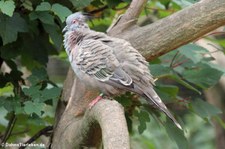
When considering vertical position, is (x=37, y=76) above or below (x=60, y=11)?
below

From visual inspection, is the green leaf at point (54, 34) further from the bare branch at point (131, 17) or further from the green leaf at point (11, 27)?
the bare branch at point (131, 17)

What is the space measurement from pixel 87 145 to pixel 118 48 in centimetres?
48

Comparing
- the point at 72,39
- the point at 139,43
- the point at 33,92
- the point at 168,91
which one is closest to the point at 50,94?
the point at 33,92

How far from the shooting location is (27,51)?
11.0ft

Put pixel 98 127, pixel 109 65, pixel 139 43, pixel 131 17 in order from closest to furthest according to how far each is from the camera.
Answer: pixel 98 127
pixel 109 65
pixel 139 43
pixel 131 17

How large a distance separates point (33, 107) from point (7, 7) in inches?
20.1

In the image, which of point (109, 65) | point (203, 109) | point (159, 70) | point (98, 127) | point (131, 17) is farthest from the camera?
point (203, 109)

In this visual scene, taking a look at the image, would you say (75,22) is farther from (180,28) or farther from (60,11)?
(180,28)

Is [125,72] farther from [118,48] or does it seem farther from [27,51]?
[27,51]

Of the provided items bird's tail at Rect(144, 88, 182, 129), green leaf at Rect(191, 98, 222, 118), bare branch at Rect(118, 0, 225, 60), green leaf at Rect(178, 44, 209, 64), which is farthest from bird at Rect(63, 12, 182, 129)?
green leaf at Rect(191, 98, 222, 118)

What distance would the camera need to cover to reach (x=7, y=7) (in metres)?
2.71

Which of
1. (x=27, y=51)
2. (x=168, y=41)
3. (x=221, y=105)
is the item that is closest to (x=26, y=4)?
(x=27, y=51)

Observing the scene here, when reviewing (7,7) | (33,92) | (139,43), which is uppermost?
(7,7)

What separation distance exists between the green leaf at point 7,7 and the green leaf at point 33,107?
487 millimetres
